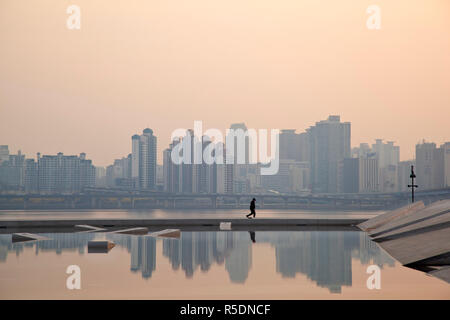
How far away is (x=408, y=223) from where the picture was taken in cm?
1866

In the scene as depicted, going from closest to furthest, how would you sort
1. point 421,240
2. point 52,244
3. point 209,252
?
point 421,240 → point 209,252 → point 52,244

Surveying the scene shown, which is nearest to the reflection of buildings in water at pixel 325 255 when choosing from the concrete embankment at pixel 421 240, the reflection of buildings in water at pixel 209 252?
the concrete embankment at pixel 421 240

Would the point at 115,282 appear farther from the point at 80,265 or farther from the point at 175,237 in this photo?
the point at 175,237

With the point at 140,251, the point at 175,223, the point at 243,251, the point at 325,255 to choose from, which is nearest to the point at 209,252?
the point at 243,251

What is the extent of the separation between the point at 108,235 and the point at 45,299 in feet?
39.3

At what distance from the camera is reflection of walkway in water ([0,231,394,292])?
11.7m

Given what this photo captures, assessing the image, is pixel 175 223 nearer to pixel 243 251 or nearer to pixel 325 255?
pixel 243 251

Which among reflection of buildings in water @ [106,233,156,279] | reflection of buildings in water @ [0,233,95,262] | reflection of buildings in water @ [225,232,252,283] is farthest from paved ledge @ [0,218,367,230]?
reflection of buildings in water @ [225,232,252,283]

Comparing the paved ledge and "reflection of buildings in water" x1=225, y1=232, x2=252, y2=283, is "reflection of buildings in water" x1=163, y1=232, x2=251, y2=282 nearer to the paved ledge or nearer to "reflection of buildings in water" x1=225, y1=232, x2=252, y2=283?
"reflection of buildings in water" x1=225, y1=232, x2=252, y2=283

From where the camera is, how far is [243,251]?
605 inches

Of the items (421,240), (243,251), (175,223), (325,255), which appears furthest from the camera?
(175,223)

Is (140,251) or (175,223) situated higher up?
(140,251)

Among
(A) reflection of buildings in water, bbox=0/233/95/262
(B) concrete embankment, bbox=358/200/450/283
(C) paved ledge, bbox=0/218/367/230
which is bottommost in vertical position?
(C) paved ledge, bbox=0/218/367/230
